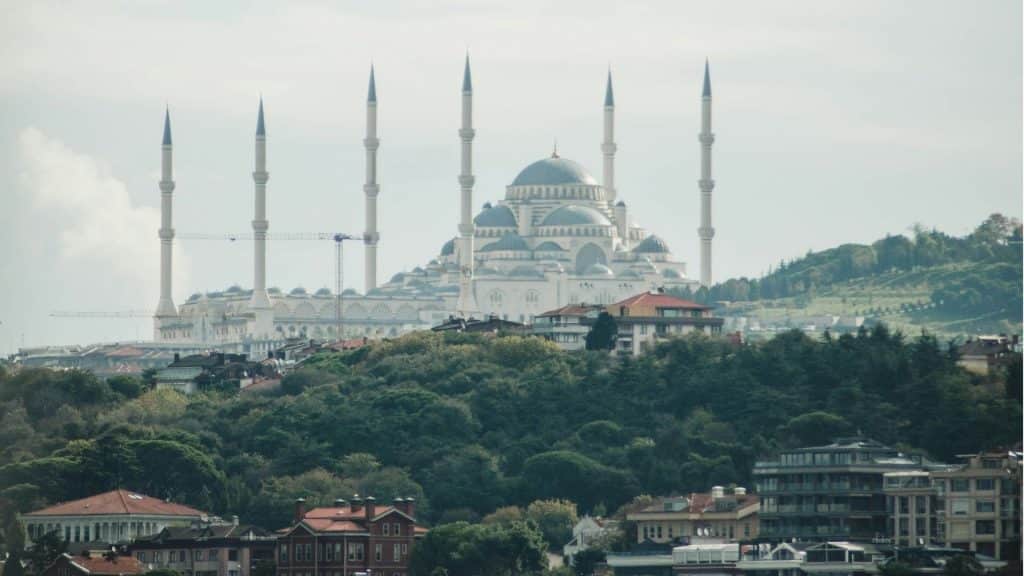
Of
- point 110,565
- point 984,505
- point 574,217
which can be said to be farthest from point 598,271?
point 984,505

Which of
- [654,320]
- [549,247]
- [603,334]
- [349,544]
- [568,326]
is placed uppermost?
[549,247]

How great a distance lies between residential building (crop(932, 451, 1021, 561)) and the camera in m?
77.4

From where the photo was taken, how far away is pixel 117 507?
89625 mm

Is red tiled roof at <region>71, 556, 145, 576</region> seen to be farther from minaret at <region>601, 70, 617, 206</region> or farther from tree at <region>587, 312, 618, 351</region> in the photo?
minaret at <region>601, 70, 617, 206</region>

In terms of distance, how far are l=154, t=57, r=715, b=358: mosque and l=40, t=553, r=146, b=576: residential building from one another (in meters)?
81.4

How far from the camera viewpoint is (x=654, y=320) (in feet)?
415

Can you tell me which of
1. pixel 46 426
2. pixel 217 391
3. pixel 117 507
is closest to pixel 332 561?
pixel 117 507

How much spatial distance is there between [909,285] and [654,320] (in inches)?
1498

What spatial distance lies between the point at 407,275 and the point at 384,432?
260 ft

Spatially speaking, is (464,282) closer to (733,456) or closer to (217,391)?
(217,391)

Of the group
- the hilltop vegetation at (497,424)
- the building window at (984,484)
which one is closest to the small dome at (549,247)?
the hilltop vegetation at (497,424)

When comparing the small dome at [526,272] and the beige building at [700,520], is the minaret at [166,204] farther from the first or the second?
the beige building at [700,520]

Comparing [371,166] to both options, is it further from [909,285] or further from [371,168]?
[909,285]

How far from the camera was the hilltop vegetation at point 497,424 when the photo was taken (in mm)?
95188
